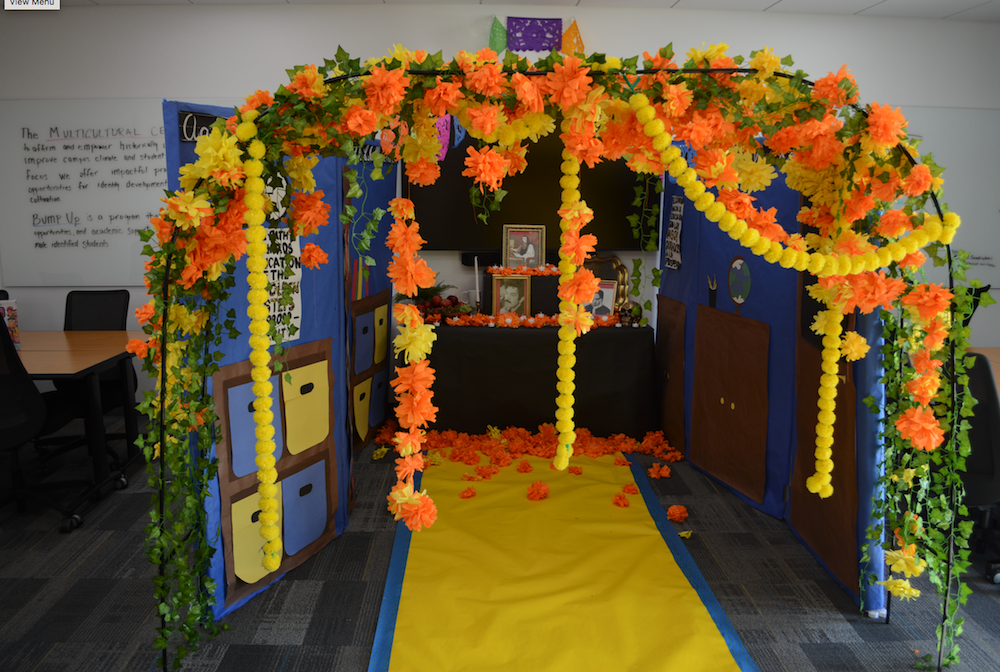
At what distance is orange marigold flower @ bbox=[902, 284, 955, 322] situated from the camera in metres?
1.65

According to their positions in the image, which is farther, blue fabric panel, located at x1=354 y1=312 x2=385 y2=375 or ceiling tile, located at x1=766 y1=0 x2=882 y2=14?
ceiling tile, located at x1=766 y1=0 x2=882 y2=14

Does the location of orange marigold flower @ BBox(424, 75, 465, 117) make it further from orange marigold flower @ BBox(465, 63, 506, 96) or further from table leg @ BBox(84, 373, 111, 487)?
table leg @ BBox(84, 373, 111, 487)

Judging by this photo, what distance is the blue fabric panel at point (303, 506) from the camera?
7.46 feet

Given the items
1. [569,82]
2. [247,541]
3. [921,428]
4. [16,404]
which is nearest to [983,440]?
[921,428]

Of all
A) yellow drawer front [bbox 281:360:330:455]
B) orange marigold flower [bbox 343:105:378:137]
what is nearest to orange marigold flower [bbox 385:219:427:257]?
orange marigold flower [bbox 343:105:378:137]

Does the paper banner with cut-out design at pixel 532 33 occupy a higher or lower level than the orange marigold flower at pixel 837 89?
higher

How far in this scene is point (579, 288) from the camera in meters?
1.63

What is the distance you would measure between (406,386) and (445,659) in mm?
952

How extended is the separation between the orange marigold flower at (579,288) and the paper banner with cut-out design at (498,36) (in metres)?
2.66

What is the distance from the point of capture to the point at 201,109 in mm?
1943

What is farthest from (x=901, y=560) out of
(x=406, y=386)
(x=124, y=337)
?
(x=124, y=337)

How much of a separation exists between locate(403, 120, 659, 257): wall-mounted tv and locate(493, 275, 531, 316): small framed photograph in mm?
325

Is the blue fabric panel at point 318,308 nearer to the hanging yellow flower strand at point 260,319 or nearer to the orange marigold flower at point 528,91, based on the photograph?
the hanging yellow flower strand at point 260,319

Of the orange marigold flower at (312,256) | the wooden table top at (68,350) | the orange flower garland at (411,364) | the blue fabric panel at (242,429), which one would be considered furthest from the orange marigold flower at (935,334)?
the wooden table top at (68,350)
